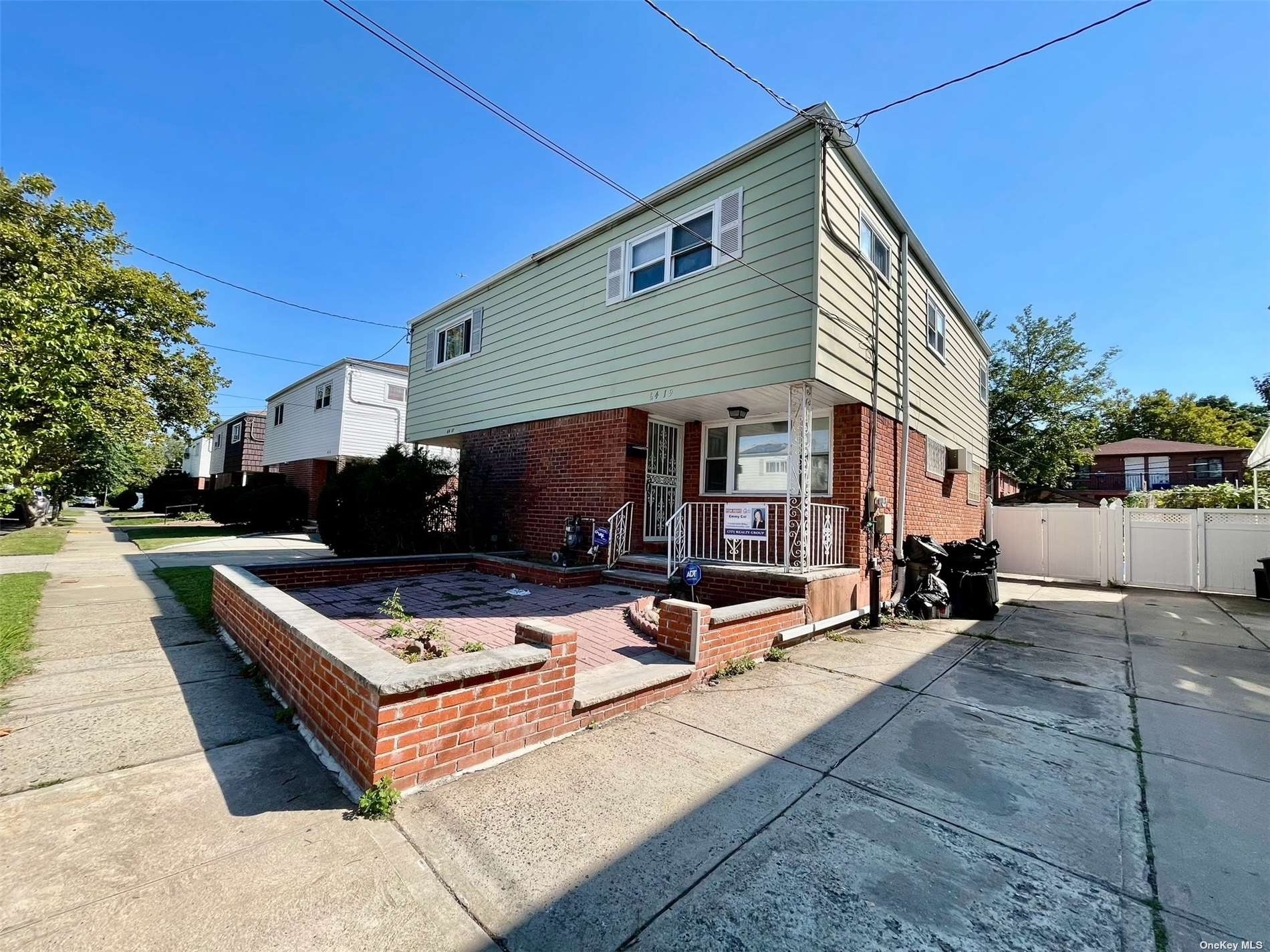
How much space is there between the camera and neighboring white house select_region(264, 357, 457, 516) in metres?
20.0

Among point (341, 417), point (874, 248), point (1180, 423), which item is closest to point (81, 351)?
point (874, 248)

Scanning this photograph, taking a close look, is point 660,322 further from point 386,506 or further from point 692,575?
point 386,506

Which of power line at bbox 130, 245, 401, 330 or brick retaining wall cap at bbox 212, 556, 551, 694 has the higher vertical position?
power line at bbox 130, 245, 401, 330

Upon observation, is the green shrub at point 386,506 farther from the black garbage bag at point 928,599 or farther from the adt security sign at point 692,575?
the black garbage bag at point 928,599

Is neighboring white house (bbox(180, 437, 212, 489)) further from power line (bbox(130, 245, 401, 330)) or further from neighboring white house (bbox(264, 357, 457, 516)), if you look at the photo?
power line (bbox(130, 245, 401, 330))

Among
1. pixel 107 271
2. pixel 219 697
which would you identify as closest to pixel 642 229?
pixel 219 697

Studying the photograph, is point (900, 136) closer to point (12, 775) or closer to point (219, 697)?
point (219, 697)

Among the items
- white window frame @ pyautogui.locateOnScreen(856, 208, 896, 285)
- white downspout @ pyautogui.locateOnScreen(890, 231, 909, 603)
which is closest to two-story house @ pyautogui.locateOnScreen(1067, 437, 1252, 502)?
white downspout @ pyautogui.locateOnScreen(890, 231, 909, 603)

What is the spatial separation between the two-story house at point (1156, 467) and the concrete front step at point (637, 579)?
3252 centimetres

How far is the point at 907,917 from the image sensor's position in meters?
1.88

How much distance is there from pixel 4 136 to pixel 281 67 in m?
6.22

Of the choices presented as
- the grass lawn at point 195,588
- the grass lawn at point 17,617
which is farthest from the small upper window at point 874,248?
the grass lawn at point 17,617

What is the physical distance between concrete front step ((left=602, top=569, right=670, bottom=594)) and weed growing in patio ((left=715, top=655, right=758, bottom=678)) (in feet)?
6.66

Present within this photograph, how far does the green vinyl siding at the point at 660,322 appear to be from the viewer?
6.53 metres
